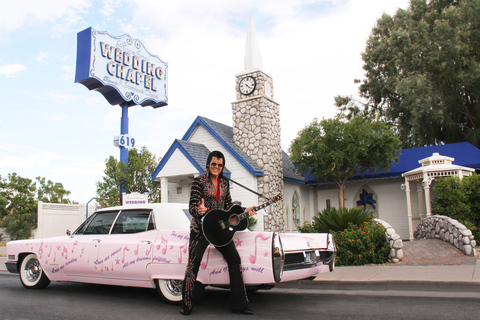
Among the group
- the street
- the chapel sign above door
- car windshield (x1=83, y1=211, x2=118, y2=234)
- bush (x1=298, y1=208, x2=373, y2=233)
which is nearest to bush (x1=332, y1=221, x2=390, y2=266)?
bush (x1=298, y1=208, x2=373, y2=233)

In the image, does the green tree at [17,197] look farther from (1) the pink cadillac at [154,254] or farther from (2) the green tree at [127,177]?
(1) the pink cadillac at [154,254]

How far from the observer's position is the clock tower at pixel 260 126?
54.7ft

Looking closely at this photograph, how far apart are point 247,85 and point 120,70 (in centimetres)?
533

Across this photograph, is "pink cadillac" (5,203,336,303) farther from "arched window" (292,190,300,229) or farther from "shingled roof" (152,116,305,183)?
"arched window" (292,190,300,229)

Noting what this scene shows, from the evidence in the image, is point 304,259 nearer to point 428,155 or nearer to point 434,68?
point 428,155

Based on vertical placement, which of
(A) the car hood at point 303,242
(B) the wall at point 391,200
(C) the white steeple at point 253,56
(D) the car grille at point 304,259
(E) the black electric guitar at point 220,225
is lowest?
(D) the car grille at point 304,259

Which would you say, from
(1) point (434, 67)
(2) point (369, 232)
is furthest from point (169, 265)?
(1) point (434, 67)

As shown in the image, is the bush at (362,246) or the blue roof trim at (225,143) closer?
the bush at (362,246)

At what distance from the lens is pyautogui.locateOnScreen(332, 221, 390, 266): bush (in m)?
9.41

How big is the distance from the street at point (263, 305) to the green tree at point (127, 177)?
7576 millimetres

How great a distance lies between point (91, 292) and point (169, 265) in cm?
232

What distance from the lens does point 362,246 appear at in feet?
30.7

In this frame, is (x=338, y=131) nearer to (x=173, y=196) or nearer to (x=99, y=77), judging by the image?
(x=173, y=196)

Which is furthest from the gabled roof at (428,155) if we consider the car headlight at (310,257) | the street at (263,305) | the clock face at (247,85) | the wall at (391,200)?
the car headlight at (310,257)
